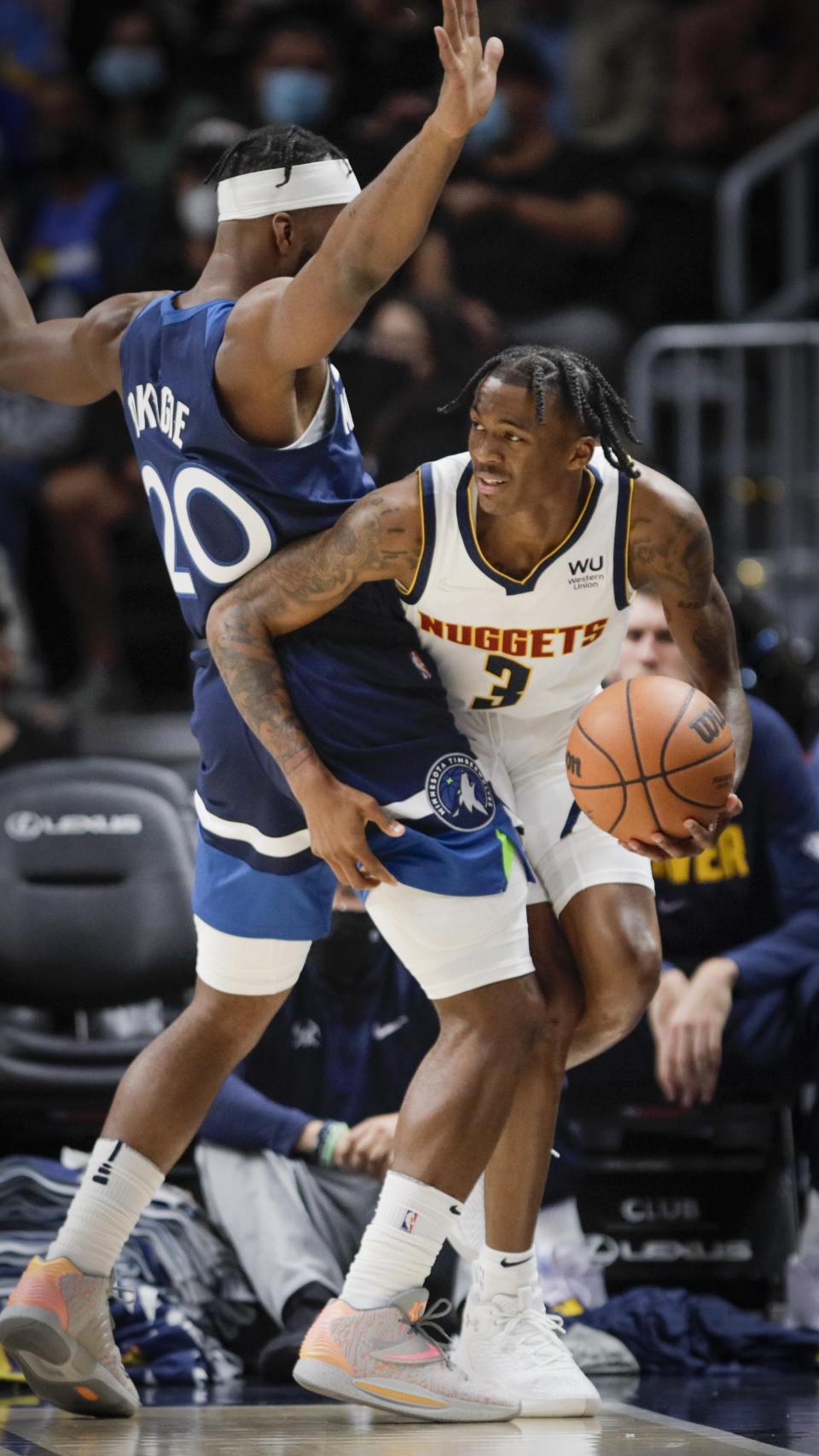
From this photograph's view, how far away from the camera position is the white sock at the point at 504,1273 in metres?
3.49

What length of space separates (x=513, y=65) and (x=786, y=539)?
2.15 metres

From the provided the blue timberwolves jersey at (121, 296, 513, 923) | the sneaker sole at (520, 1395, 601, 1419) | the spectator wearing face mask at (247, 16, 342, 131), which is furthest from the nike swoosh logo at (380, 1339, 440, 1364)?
the spectator wearing face mask at (247, 16, 342, 131)

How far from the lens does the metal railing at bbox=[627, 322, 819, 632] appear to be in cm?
748

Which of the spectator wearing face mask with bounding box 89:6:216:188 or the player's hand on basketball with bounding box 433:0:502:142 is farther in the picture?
the spectator wearing face mask with bounding box 89:6:216:188

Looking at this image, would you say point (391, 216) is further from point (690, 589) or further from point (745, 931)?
point (745, 931)

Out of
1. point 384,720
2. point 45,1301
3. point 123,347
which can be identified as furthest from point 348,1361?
point 123,347

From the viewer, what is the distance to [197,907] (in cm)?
362

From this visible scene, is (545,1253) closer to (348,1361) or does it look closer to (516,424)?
(348,1361)

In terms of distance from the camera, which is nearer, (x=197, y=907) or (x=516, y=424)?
(x=516, y=424)

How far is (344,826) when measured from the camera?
3.31 meters

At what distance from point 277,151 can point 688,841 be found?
1419 mm

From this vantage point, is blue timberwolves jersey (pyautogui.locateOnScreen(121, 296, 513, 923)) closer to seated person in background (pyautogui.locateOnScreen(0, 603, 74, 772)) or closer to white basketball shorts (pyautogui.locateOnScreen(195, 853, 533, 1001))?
white basketball shorts (pyautogui.locateOnScreen(195, 853, 533, 1001))

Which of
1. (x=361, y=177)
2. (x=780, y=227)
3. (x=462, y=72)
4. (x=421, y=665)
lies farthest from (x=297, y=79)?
(x=462, y=72)

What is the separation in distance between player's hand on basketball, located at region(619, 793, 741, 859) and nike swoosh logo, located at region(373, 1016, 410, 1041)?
1.40 metres
